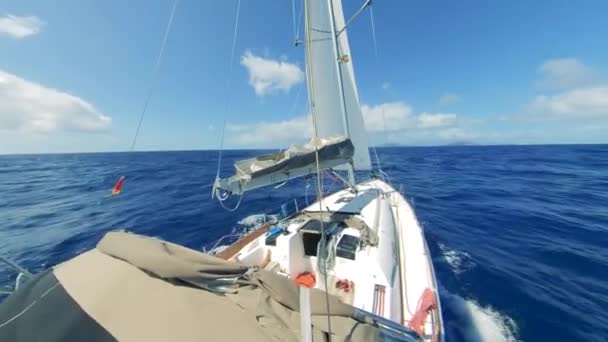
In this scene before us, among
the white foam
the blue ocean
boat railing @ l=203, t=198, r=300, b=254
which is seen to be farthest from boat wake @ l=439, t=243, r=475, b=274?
the white foam

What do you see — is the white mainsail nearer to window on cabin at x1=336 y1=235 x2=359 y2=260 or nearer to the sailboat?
window on cabin at x1=336 y1=235 x2=359 y2=260

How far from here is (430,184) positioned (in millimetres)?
15852

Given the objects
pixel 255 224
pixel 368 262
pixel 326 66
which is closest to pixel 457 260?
pixel 368 262

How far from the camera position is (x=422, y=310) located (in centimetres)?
277

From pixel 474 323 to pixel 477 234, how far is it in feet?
15.1

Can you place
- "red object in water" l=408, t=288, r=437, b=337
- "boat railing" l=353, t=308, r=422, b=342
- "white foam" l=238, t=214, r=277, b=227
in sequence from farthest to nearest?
"white foam" l=238, t=214, r=277, b=227, "red object in water" l=408, t=288, r=437, b=337, "boat railing" l=353, t=308, r=422, b=342

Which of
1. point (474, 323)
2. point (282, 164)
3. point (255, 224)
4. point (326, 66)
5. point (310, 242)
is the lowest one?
point (474, 323)

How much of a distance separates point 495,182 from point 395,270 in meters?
16.9

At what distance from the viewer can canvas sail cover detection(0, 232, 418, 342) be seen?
1503 millimetres

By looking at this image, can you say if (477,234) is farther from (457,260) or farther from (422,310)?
(422,310)

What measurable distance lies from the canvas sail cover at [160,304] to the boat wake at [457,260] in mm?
5086

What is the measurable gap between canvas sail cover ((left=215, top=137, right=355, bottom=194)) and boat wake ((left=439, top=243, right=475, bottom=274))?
406cm

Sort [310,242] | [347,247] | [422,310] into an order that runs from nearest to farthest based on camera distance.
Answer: [422,310] → [347,247] → [310,242]

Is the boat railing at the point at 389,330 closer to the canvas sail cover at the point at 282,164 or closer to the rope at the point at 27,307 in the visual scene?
the canvas sail cover at the point at 282,164
